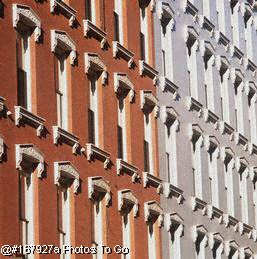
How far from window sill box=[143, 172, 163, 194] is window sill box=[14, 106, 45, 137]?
7.58m

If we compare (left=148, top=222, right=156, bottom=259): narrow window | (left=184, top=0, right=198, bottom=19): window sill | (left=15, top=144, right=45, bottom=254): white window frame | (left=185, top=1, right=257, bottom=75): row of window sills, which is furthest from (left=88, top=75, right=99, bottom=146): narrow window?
(left=185, top=1, right=257, bottom=75): row of window sills

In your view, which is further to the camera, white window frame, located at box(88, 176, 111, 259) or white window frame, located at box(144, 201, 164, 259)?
A: white window frame, located at box(144, 201, 164, 259)

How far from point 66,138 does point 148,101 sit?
24.2 ft

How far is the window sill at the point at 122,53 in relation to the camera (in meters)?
36.0

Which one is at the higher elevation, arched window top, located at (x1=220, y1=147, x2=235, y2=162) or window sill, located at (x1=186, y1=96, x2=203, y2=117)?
window sill, located at (x1=186, y1=96, x2=203, y2=117)

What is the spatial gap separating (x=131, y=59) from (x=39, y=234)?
939cm

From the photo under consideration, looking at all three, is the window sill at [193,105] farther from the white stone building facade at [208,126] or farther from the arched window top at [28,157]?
the arched window top at [28,157]

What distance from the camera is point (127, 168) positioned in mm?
35719

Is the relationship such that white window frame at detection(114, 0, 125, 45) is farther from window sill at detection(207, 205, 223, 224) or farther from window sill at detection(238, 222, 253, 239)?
window sill at detection(238, 222, 253, 239)

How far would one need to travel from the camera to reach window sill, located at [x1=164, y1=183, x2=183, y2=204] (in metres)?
39.0

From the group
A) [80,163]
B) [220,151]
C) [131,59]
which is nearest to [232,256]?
[220,151]

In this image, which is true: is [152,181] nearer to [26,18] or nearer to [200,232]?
[200,232]

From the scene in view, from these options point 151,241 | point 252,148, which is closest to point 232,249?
point 252,148

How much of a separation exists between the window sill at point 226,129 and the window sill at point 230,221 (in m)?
3.18
